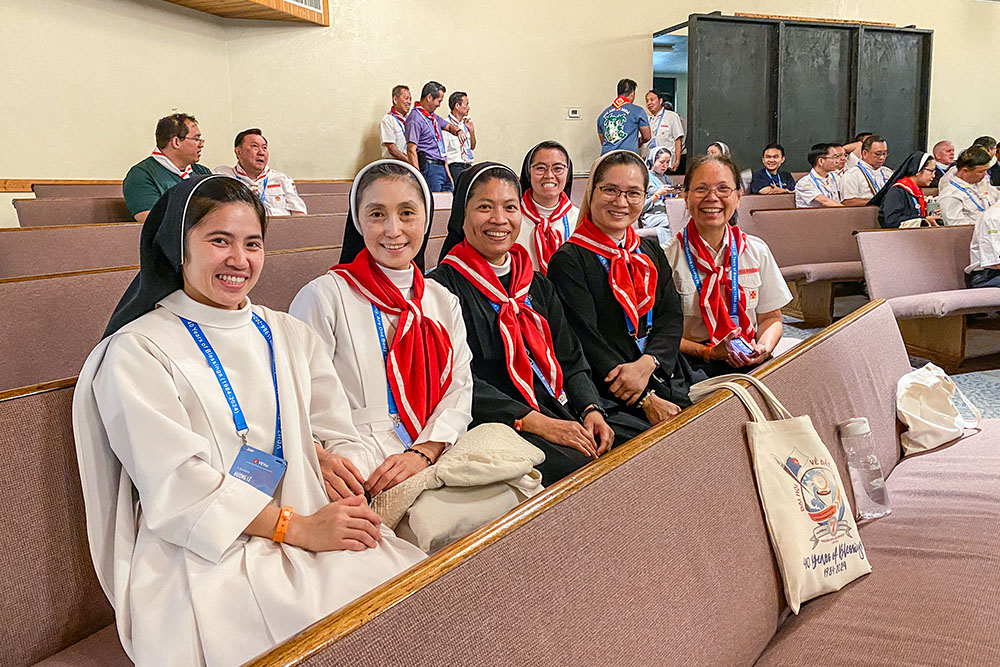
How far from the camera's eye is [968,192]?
19.5 ft

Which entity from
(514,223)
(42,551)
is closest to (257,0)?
(514,223)

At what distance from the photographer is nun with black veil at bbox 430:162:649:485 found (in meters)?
2.37

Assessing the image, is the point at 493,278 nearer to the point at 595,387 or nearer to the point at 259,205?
the point at 595,387

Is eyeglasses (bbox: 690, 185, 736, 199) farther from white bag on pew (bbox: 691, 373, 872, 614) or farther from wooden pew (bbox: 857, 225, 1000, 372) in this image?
wooden pew (bbox: 857, 225, 1000, 372)

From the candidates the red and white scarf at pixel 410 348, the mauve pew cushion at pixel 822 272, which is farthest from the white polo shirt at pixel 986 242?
the red and white scarf at pixel 410 348

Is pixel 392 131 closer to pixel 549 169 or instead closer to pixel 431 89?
pixel 431 89

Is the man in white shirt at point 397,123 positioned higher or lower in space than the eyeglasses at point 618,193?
higher

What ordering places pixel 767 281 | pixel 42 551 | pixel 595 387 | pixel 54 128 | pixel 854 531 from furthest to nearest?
pixel 54 128 → pixel 767 281 → pixel 595 387 → pixel 854 531 → pixel 42 551

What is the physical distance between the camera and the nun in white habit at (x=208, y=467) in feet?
4.56

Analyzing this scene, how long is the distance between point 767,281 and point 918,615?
1723 millimetres

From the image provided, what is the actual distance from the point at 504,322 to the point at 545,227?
139 cm

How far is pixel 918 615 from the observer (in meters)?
1.46

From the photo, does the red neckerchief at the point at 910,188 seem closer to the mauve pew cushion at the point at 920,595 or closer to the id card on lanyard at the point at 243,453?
the mauve pew cushion at the point at 920,595

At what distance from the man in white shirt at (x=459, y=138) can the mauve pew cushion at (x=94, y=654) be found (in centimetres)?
795
